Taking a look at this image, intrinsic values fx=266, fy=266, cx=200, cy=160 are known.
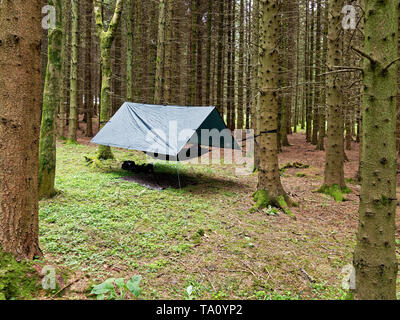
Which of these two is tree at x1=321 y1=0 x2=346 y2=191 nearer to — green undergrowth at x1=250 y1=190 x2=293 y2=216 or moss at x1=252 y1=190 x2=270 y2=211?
green undergrowth at x1=250 y1=190 x2=293 y2=216

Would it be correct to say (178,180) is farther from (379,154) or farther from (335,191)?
(379,154)

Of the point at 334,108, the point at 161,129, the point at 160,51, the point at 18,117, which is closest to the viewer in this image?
the point at 18,117

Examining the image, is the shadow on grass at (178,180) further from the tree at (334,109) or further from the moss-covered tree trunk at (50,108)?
the tree at (334,109)

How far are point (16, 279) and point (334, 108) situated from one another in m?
6.79

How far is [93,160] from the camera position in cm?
804

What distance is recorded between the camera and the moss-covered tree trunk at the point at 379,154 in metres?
2.02

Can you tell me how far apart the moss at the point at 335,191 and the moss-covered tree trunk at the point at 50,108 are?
241 inches

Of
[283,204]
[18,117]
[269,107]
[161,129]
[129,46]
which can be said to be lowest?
[283,204]

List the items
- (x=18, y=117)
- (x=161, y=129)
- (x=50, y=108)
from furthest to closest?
(x=161, y=129) < (x=50, y=108) < (x=18, y=117)

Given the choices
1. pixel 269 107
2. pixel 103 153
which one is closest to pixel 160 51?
pixel 103 153

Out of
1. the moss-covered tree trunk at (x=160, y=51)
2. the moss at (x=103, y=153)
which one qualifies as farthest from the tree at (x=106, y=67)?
the moss-covered tree trunk at (x=160, y=51)

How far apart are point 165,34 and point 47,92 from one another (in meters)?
7.24

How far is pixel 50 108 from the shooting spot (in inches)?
189
